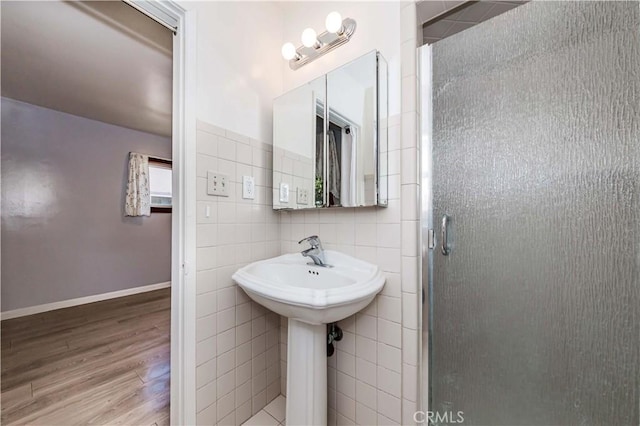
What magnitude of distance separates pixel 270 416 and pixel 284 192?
1.19 m

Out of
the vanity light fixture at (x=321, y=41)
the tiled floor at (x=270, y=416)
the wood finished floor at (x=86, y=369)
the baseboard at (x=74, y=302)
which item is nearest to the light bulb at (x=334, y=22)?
the vanity light fixture at (x=321, y=41)

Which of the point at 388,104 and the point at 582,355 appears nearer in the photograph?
the point at 582,355

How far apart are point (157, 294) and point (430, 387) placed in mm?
3609

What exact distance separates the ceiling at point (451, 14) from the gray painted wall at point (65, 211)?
148 inches

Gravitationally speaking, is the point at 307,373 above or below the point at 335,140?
below

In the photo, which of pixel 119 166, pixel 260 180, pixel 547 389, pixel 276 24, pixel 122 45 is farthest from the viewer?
pixel 119 166

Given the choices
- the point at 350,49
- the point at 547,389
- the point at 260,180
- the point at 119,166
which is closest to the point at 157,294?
the point at 119,166

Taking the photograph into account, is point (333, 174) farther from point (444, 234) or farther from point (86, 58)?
point (86, 58)

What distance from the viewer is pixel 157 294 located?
11.2ft

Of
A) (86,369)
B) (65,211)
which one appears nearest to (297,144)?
(86,369)

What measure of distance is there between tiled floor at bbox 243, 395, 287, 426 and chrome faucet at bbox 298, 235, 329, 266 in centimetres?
84

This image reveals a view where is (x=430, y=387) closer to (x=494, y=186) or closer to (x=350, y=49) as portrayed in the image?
(x=494, y=186)

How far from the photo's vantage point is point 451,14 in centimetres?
113
